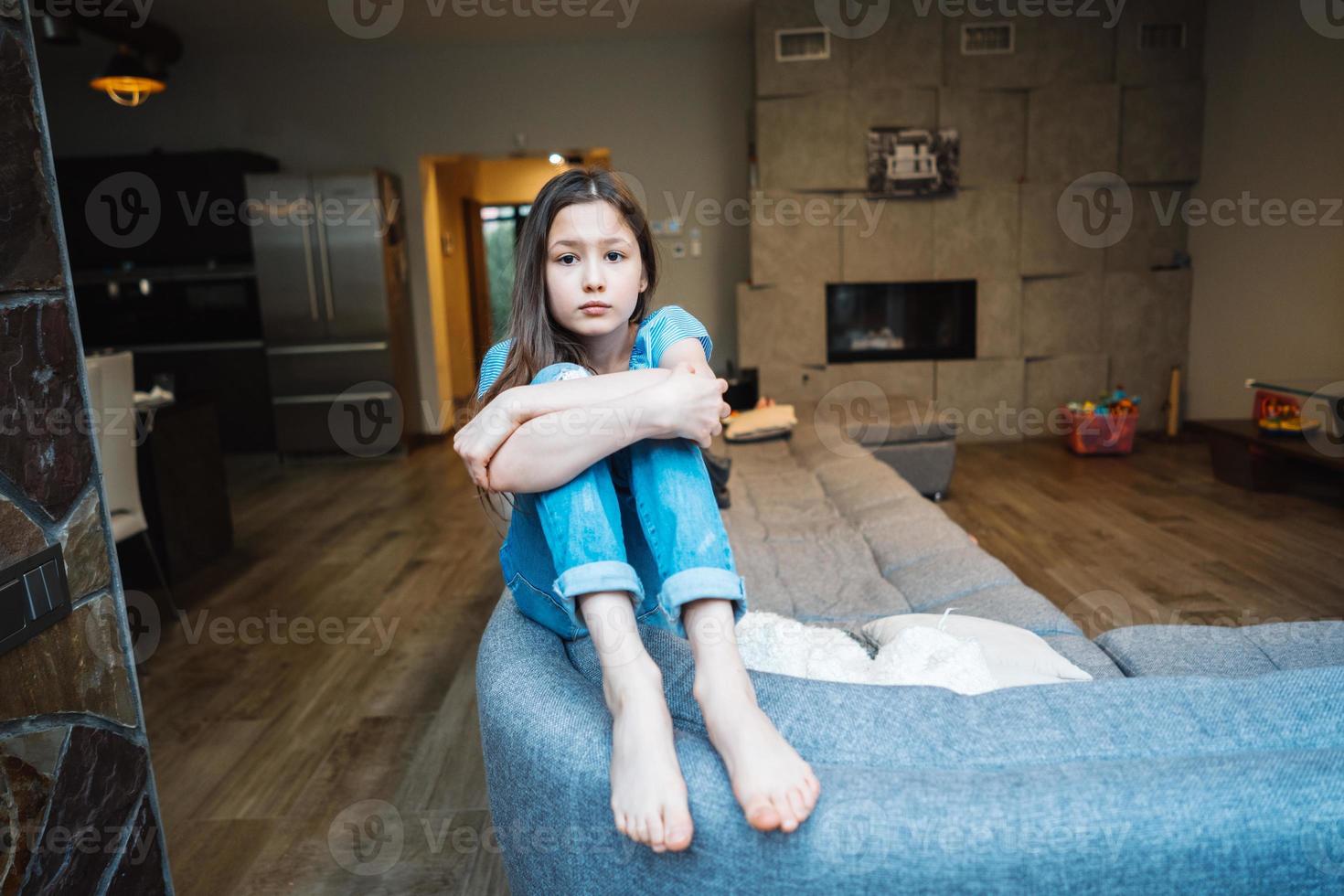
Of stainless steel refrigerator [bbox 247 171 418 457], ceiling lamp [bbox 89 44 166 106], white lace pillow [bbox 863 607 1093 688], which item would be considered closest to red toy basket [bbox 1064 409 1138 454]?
white lace pillow [bbox 863 607 1093 688]

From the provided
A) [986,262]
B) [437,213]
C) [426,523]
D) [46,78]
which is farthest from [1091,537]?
[46,78]

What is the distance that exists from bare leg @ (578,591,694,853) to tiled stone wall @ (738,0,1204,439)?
465 centimetres

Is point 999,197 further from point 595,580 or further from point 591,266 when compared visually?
point 595,580

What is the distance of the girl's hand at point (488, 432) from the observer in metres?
1.20

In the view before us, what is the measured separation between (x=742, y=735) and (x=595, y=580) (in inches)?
10.7

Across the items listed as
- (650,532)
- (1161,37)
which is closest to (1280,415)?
(1161,37)

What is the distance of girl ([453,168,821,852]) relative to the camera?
85 cm

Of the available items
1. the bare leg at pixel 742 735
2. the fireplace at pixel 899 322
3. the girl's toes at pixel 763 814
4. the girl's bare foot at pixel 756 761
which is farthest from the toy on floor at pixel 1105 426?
the girl's toes at pixel 763 814

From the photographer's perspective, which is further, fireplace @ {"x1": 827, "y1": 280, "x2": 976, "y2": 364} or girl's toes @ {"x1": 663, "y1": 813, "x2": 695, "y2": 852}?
fireplace @ {"x1": 827, "y1": 280, "x2": 976, "y2": 364}

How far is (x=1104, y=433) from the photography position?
16.3 ft

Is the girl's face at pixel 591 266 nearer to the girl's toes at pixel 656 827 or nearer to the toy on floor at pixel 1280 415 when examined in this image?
the girl's toes at pixel 656 827

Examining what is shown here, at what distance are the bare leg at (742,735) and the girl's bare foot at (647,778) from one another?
5 cm

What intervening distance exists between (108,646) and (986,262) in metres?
5.21

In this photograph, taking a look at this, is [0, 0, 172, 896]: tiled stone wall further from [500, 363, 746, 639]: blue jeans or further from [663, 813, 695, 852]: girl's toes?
[663, 813, 695, 852]: girl's toes
